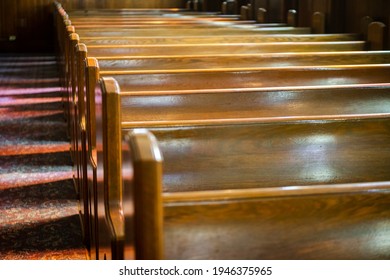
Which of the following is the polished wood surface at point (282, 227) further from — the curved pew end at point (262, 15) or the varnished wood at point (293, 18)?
the curved pew end at point (262, 15)

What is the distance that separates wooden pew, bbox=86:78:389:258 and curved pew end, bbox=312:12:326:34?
7.60 ft

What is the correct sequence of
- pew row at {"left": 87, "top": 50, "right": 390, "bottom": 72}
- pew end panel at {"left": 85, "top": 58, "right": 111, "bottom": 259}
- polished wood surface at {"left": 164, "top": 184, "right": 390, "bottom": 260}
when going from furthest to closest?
1. pew row at {"left": 87, "top": 50, "right": 390, "bottom": 72}
2. pew end panel at {"left": 85, "top": 58, "right": 111, "bottom": 259}
3. polished wood surface at {"left": 164, "top": 184, "right": 390, "bottom": 260}

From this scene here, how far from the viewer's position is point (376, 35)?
161 inches

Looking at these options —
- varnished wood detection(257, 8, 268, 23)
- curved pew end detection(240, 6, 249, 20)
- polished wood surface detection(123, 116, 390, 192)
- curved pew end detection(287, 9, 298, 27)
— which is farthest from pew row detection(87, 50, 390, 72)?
curved pew end detection(240, 6, 249, 20)

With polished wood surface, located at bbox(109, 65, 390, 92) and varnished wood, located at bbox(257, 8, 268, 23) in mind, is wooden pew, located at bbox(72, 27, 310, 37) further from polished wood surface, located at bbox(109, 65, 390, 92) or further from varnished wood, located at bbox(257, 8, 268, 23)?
polished wood surface, located at bbox(109, 65, 390, 92)

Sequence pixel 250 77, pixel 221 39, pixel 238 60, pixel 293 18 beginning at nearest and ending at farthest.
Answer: pixel 250 77, pixel 238 60, pixel 221 39, pixel 293 18

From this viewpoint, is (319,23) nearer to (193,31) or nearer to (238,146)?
(193,31)

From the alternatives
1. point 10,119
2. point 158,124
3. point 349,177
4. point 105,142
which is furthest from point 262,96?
point 10,119

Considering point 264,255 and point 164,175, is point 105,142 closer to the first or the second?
point 164,175

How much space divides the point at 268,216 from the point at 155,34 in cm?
397

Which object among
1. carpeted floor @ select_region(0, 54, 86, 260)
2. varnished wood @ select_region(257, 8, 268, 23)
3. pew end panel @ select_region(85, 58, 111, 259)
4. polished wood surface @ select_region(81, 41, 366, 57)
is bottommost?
carpeted floor @ select_region(0, 54, 86, 260)

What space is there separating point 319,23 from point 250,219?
4000 mm

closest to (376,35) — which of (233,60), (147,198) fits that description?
(233,60)

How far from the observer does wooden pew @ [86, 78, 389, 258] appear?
1.91 meters
